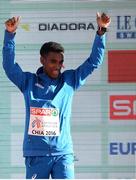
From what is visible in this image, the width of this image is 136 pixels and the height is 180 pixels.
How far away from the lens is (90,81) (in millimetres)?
7586

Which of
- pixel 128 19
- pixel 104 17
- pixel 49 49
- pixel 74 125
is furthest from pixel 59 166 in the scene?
pixel 128 19

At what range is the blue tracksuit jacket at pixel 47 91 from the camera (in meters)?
5.24

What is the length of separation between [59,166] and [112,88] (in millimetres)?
2560

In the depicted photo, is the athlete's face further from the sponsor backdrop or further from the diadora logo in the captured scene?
the diadora logo

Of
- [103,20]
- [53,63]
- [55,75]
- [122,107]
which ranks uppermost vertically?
[103,20]

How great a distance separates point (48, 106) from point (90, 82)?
2379mm

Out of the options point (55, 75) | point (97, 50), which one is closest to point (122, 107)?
point (97, 50)

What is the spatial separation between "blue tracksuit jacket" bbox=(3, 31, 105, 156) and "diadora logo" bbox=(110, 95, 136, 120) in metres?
2.14

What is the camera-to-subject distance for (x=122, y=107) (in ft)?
24.8

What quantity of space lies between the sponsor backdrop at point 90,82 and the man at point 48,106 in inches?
83.3

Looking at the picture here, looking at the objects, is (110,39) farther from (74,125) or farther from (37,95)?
(37,95)

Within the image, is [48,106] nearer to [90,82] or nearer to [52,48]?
[52,48]

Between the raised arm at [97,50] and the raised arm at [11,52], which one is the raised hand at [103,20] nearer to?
the raised arm at [97,50]

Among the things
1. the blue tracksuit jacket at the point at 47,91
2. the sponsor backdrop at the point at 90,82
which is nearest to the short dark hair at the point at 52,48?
the blue tracksuit jacket at the point at 47,91
